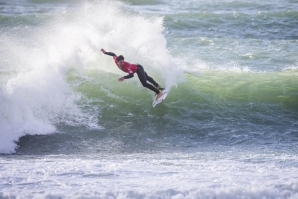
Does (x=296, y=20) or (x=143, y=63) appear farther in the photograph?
(x=296, y=20)

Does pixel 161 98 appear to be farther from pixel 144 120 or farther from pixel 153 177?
pixel 153 177

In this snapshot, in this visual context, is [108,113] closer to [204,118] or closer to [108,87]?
[108,87]

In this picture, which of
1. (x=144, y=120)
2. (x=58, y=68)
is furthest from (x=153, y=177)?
(x=58, y=68)

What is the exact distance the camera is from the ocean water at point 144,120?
23.1ft

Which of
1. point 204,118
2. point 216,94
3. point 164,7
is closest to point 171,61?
point 216,94

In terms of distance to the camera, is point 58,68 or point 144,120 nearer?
point 144,120

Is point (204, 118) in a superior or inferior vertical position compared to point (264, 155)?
superior

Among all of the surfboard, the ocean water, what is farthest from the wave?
the surfboard

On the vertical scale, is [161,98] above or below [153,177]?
above

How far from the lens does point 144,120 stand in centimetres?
1172

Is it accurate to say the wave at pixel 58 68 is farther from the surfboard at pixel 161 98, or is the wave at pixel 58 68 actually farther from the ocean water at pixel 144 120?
the surfboard at pixel 161 98

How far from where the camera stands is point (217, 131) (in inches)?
431

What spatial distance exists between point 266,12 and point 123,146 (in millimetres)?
20796

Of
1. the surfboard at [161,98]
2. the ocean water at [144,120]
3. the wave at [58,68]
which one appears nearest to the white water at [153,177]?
the ocean water at [144,120]
